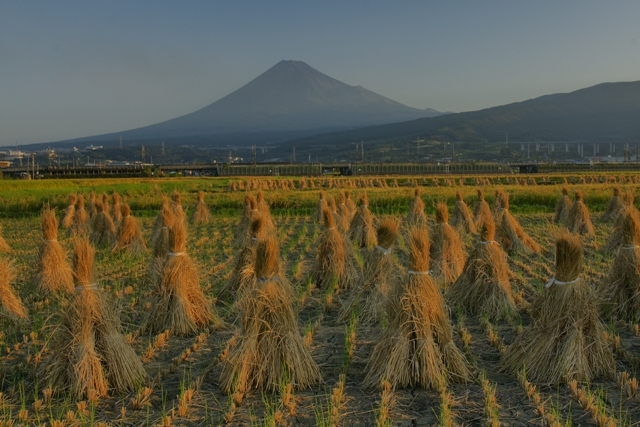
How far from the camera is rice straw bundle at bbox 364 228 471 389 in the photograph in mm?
5512

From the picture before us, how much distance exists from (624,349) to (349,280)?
4.50 metres

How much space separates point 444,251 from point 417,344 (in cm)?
457

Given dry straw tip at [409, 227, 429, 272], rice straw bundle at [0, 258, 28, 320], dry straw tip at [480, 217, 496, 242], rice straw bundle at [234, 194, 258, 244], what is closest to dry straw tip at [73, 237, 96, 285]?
rice straw bundle at [0, 258, 28, 320]

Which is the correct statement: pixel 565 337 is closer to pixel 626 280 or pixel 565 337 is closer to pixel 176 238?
pixel 626 280

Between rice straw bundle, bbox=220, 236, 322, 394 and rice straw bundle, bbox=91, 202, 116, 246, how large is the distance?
9.92 meters

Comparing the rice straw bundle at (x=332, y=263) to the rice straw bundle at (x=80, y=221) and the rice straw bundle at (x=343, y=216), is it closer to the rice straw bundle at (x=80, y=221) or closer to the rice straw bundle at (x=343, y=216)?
the rice straw bundle at (x=343, y=216)

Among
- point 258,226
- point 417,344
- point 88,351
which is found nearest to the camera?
point 88,351

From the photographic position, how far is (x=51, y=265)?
941 centimetres

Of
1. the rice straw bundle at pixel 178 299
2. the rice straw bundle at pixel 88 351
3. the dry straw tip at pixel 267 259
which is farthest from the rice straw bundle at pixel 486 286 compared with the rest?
the rice straw bundle at pixel 88 351

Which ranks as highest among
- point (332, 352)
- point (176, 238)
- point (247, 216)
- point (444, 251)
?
point (176, 238)

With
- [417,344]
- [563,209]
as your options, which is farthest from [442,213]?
[563,209]

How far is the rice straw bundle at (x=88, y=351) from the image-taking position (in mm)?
5360

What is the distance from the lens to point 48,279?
9289 millimetres

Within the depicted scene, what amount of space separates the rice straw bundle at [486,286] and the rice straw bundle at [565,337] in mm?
1838
